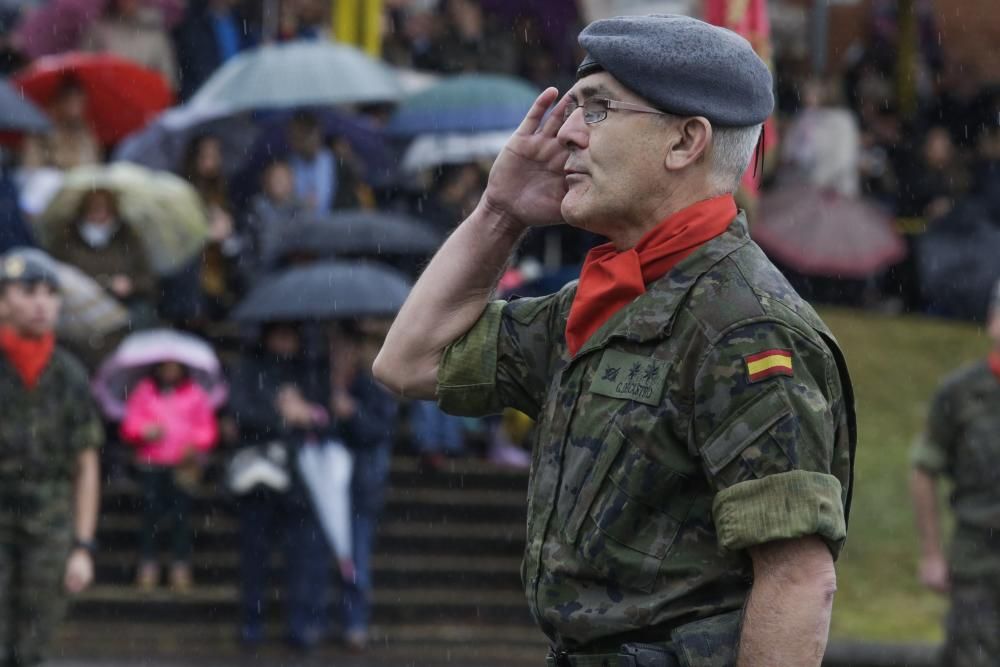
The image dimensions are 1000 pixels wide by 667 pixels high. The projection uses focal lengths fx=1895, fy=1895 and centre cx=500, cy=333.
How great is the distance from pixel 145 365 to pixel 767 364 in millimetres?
9406

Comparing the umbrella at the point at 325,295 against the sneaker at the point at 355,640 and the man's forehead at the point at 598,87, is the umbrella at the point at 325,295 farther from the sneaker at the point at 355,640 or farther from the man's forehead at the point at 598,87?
the man's forehead at the point at 598,87

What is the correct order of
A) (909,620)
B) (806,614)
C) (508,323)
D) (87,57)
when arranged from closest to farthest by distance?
(806,614)
(508,323)
(909,620)
(87,57)

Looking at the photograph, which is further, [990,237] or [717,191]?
[990,237]

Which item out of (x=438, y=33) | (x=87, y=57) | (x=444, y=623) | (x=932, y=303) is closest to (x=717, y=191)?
(x=444, y=623)

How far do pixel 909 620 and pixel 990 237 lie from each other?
547 cm

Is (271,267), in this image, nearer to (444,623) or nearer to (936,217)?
(444,623)

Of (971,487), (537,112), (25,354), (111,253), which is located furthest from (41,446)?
(537,112)

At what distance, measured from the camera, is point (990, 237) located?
17.4m

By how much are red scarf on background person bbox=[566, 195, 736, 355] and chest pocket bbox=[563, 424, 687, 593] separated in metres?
0.28

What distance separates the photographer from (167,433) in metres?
12.1

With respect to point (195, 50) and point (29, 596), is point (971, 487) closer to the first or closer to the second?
point (29, 596)

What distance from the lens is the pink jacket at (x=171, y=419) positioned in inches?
476

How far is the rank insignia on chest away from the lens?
11.2ft

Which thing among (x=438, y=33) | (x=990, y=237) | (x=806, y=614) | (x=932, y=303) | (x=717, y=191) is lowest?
(x=932, y=303)
